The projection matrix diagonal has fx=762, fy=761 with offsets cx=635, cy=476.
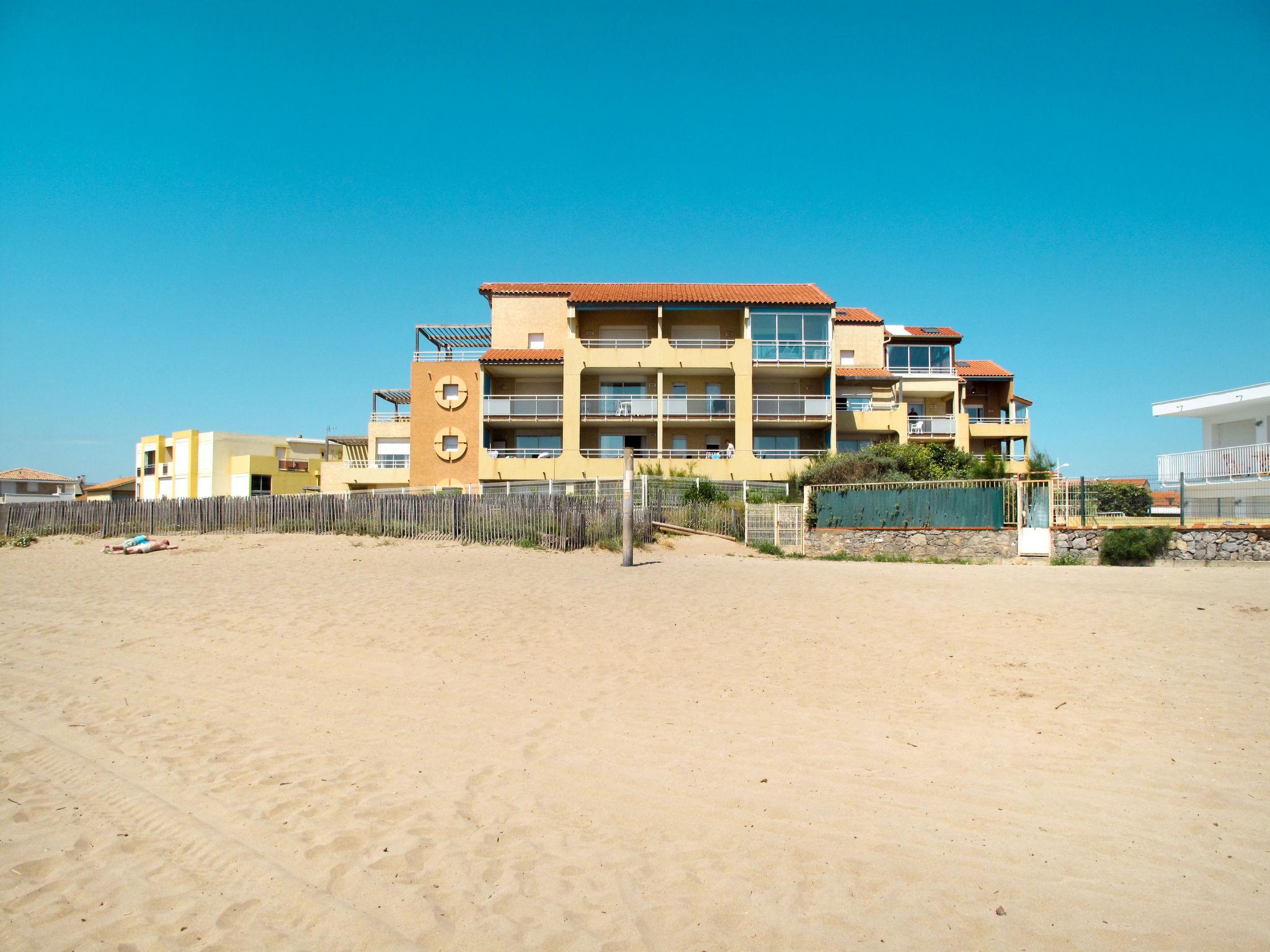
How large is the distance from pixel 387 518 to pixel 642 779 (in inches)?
692

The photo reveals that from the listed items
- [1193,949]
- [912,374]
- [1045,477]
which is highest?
[912,374]

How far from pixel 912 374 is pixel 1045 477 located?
20734mm

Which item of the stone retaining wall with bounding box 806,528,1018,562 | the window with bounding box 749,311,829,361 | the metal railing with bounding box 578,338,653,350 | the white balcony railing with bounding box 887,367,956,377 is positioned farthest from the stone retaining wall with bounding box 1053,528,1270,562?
the white balcony railing with bounding box 887,367,956,377

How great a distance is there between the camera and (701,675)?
7.68 metres

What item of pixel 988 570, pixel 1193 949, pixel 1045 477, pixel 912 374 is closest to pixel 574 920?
pixel 1193 949

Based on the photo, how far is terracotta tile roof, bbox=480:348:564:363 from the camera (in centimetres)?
3516

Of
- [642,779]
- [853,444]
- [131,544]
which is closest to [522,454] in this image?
[853,444]

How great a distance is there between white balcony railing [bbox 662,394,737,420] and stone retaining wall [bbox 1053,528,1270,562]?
699 inches

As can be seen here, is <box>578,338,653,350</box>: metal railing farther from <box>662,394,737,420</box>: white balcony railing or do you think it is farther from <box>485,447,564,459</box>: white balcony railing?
<box>485,447,564,459</box>: white balcony railing

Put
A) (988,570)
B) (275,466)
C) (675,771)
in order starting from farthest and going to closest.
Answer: (275,466) → (988,570) → (675,771)

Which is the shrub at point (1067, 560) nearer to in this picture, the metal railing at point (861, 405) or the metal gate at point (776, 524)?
the metal gate at point (776, 524)

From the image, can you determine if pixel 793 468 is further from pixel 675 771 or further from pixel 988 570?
pixel 675 771

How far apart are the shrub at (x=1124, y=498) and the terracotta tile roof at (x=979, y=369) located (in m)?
20.8

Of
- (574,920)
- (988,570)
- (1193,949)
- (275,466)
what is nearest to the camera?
(1193,949)
